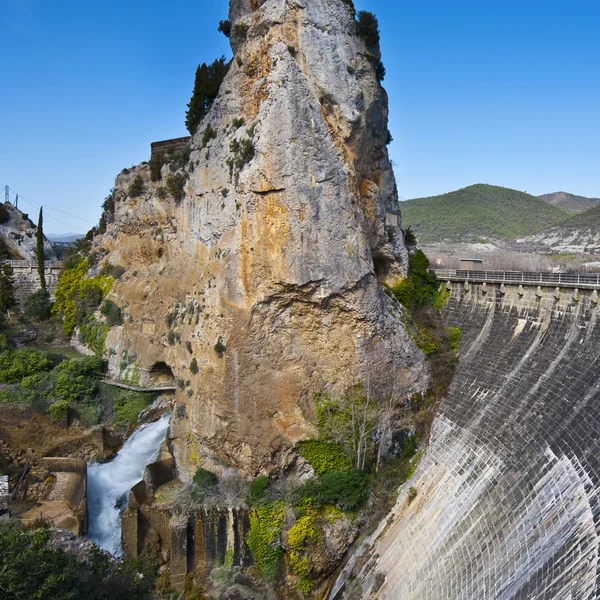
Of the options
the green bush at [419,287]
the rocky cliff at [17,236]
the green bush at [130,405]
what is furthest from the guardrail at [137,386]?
the rocky cliff at [17,236]

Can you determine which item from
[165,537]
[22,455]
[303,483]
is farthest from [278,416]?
[22,455]

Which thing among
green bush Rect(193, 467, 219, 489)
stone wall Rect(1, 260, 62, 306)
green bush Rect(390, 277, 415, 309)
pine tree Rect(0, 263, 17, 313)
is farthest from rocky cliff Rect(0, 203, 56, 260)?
green bush Rect(390, 277, 415, 309)

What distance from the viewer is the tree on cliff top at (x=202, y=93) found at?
35.2 meters

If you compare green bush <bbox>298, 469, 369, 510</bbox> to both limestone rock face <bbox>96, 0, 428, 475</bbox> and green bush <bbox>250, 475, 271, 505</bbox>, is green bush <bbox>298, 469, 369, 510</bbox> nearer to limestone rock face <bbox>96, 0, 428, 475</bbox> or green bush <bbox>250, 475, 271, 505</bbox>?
green bush <bbox>250, 475, 271, 505</bbox>

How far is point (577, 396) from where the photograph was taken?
19172 mm

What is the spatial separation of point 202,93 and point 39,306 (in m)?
20.5

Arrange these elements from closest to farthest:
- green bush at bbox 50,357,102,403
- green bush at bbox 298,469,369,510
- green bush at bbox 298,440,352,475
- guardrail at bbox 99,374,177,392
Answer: green bush at bbox 298,469,369,510 < green bush at bbox 298,440,352,475 < green bush at bbox 50,357,102,403 < guardrail at bbox 99,374,177,392

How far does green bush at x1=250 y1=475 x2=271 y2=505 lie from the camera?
23.9m

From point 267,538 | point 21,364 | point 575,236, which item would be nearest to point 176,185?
point 21,364

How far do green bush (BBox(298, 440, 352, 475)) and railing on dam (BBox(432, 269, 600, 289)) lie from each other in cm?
1258

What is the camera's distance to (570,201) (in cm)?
13312

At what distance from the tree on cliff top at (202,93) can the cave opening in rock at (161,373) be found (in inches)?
627

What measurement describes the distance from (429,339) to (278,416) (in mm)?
9553

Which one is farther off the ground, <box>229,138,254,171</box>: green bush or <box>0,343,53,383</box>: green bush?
<box>229,138,254,171</box>: green bush
